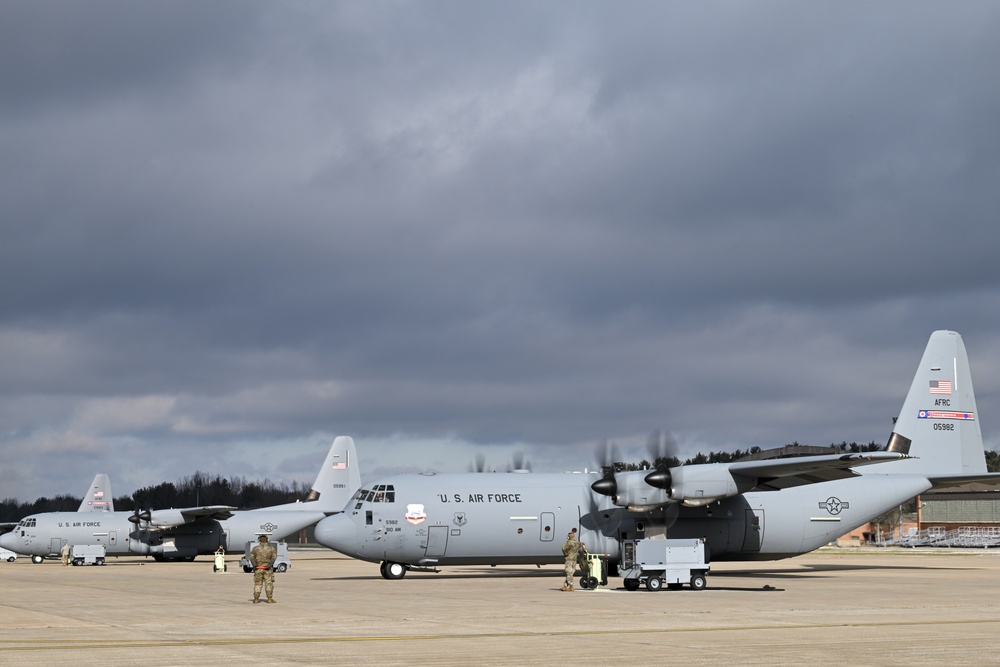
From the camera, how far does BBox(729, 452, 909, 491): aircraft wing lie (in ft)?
99.1

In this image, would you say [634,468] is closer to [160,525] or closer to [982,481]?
[982,481]

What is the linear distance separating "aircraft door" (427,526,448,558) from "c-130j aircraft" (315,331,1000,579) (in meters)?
0.03

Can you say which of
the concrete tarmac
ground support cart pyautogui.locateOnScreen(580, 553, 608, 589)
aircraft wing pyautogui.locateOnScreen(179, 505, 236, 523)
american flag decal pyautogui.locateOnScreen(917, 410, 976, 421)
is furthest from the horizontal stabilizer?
aircraft wing pyautogui.locateOnScreen(179, 505, 236, 523)

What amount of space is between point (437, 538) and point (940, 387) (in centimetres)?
1914

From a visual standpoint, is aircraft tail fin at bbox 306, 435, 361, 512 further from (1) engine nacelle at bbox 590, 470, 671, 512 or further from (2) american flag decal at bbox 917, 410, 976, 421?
(2) american flag decal at bbox 917, 410, 976, 421

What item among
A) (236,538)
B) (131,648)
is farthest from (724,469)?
(236,538)

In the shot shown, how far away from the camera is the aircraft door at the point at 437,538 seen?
33938 millimetres

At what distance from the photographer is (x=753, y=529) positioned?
35375 millimetres

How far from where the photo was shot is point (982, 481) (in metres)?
36.0

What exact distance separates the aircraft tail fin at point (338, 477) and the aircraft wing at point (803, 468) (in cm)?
3427

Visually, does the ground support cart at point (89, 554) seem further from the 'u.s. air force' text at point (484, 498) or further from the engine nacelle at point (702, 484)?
the engine nacelle at point (702, 484)

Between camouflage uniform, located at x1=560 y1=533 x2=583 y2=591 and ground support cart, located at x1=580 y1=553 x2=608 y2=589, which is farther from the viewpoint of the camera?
ground support cart, located at x1=580 y1=553 x2=608 y2=589

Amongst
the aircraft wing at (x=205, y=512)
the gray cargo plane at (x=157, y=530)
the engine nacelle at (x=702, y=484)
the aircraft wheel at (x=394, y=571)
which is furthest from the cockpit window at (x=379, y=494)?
the gray cargo plane at (x=157, y=530)

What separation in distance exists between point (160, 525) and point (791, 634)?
4777cm
